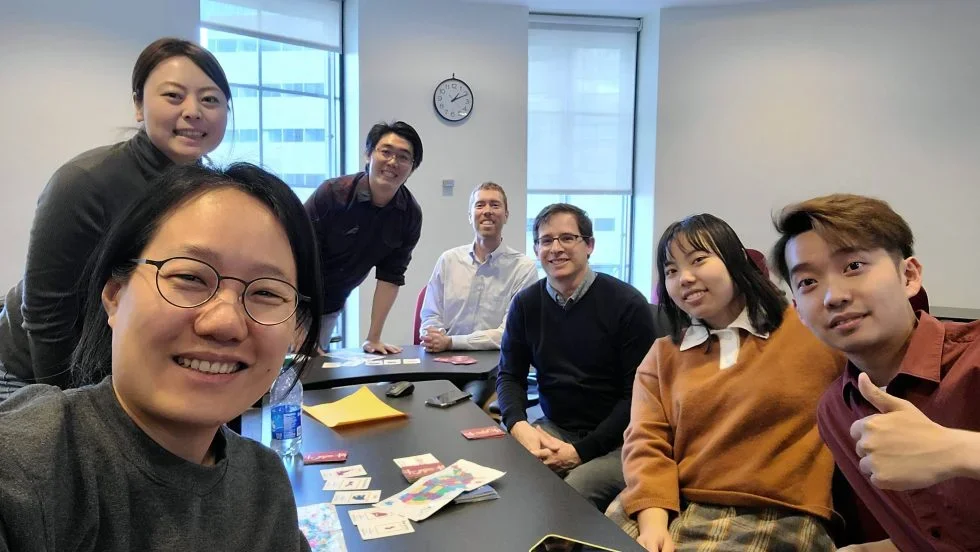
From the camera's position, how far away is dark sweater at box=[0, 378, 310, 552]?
638 millimetres

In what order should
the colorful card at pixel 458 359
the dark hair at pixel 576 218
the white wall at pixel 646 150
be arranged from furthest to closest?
the white wall at pixel 646 150
the colorful card at pixel 458 359
the dark hair at pixel 576 218

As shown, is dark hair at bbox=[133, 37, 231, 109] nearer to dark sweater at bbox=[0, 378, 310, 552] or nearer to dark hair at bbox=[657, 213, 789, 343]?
dark sweater at bbox=[0, 378, 310, 552]

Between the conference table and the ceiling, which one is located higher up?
the ceiling

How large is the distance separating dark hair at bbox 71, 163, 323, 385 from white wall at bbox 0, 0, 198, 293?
332 centimetres

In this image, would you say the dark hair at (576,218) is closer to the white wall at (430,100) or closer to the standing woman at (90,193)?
the standing woman at (90,193)

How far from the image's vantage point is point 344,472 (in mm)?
1550

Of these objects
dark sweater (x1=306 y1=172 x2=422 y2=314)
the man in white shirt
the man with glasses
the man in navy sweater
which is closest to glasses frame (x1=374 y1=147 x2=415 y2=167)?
the man with glasses

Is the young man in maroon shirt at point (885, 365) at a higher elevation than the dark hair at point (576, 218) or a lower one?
lower

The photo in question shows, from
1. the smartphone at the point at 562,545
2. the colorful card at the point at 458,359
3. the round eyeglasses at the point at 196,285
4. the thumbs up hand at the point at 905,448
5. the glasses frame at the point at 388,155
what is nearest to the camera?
the round eyeglasses at the point at 196,285

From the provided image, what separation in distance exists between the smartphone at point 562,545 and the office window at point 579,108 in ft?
14.8

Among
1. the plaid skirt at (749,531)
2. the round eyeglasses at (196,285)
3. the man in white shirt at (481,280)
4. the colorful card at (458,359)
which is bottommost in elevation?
the plaid skirt at (749,531)

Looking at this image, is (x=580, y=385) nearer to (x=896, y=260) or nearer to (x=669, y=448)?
(x=669, y=448)

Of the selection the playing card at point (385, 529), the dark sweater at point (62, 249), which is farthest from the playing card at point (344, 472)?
the dark sweater at point (62, 249)

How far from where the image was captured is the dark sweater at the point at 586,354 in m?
2.40
